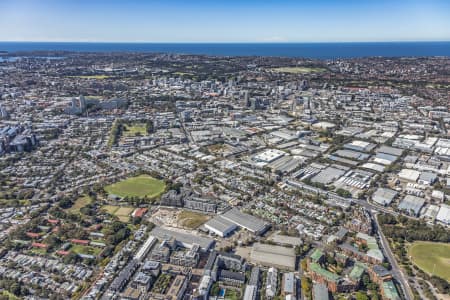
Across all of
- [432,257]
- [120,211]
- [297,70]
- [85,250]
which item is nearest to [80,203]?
[120,211]

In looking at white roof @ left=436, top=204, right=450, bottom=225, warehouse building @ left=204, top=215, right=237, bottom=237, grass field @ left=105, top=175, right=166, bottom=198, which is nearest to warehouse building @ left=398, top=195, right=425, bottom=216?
white roof @ left=436, top=204, right=450, bottom=225

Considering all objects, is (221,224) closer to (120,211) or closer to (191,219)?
(191,219)

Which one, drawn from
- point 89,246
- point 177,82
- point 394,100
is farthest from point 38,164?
point 394,100

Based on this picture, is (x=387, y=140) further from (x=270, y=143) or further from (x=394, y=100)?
(x=394, y=100)

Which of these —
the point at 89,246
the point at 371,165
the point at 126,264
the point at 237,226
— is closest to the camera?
the point at 126,264

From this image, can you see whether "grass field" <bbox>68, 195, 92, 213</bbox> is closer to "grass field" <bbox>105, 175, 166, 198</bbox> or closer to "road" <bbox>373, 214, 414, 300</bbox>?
"grass field" <bbox>105, 175, 166, 198</bbox>

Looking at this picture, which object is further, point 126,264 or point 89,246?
point 89,246
